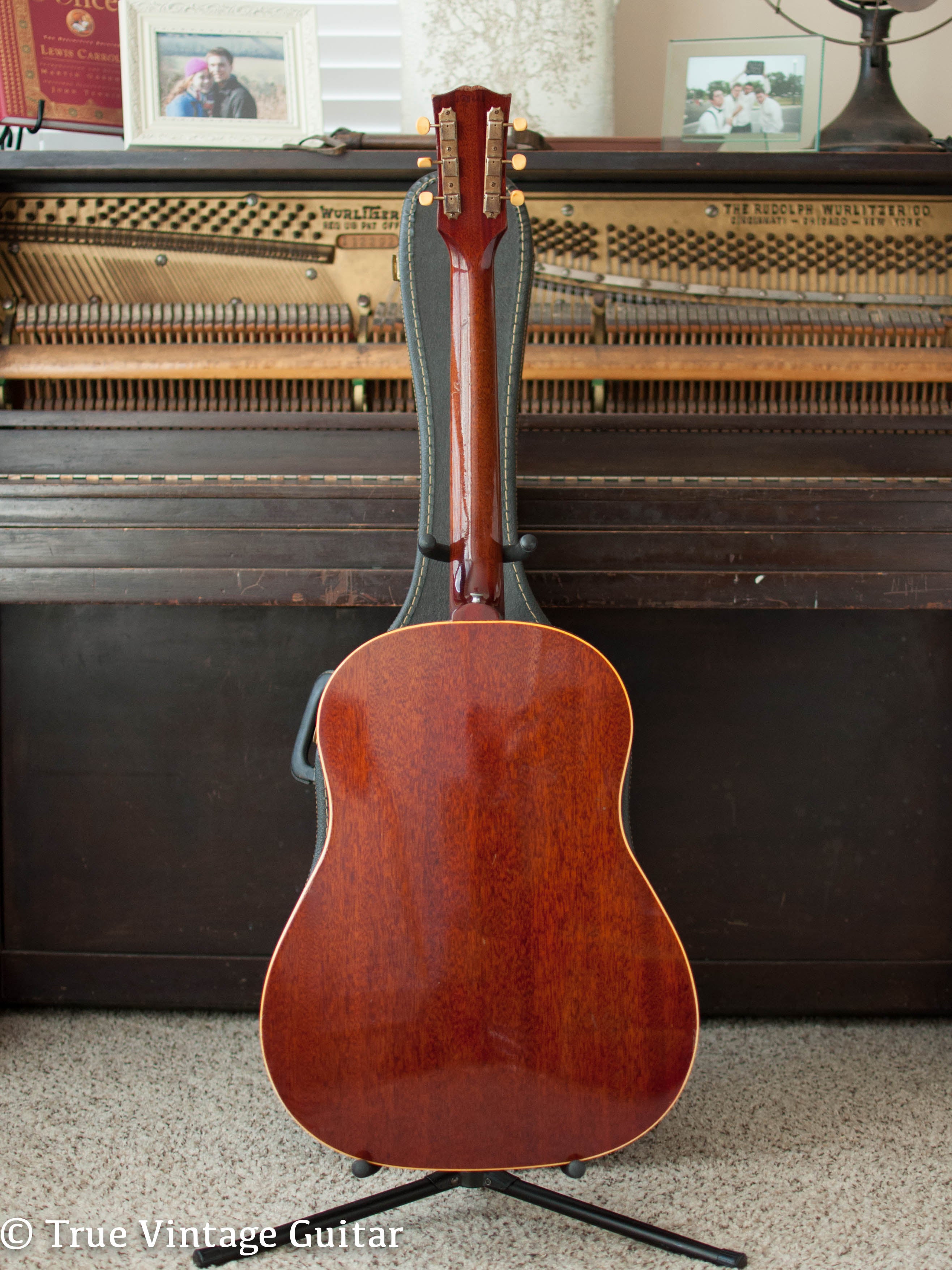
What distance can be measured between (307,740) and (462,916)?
37 cm

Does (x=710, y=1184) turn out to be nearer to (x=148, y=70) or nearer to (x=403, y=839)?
(x=403, y=839)

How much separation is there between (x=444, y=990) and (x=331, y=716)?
0.37 metres

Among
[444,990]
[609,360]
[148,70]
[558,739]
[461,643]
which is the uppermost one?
[148,70]

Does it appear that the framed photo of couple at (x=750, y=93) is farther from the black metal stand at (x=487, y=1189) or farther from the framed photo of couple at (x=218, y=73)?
the black metal stand at (x=487, y=1189)

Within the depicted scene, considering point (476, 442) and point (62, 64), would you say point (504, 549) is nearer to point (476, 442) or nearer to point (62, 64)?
point (476, 442)

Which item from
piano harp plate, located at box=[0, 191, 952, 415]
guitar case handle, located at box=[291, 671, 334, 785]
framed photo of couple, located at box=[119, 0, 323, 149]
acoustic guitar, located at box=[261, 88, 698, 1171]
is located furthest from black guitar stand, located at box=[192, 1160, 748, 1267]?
framed photo of couple, located at box=[119, 0, 323, 149]

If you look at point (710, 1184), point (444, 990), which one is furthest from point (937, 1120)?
point (444, 990)

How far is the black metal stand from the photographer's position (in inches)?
58.0

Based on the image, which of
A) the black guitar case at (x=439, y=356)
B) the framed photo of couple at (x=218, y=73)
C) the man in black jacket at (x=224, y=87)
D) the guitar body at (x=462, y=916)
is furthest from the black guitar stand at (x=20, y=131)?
the guitar body at (x=462, y=916)

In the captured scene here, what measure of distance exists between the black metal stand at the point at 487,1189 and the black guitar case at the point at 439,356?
69 centimetres

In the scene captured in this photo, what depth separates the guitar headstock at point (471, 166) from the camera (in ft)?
4.60

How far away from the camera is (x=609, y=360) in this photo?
1.83m

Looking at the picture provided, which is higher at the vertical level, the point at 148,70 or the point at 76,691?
the point at 148,70

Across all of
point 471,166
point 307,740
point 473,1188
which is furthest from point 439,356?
point 473,1188
